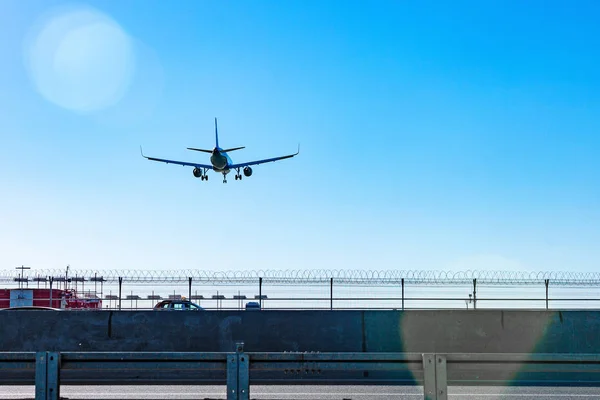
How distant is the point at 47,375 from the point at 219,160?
4463 centimetres

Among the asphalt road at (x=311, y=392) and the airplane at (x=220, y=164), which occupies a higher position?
the airplane at (x=220, y=164)

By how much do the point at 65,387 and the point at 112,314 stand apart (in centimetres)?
260

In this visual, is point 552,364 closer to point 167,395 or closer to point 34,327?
point 167,395

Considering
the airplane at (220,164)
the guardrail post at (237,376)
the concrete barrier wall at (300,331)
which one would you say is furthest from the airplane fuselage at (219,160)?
the guardrail post at (237,376)

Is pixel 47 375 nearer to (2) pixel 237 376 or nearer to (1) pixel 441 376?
(2) pixel 237 376

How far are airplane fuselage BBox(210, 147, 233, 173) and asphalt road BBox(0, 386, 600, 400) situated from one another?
36.8 m

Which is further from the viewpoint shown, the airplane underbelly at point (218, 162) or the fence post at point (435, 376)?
the airplane underbelly at point (218, 162)

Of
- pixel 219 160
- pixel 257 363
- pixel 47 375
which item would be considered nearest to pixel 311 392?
pixel 257 363

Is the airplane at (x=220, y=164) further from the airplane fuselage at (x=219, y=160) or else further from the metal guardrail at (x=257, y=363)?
the metal guardrail at (x=257, y=363)

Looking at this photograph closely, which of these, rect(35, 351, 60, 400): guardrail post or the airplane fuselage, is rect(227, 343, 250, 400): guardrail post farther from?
the airplane fuselage

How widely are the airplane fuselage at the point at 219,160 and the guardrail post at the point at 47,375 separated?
145ft

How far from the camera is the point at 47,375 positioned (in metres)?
5.86

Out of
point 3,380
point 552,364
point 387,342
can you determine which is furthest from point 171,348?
point 552,364

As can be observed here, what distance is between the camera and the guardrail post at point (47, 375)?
5832 mm
